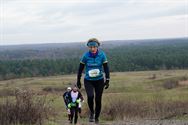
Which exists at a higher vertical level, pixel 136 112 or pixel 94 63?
pixel 94 63

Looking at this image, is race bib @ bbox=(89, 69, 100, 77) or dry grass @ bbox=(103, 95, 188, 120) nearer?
race bib @ bbox=(89, 69, 100, 77)

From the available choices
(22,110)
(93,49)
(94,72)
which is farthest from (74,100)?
(22,110)

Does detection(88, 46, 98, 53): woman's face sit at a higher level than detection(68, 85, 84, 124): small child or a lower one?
higher

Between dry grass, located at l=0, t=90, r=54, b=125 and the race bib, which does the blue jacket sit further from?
dry grass, located at l=0, t=90, r=54, b=125

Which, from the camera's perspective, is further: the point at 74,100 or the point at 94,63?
the point at 74,100

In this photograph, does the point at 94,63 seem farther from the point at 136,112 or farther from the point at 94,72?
the point at 136,112

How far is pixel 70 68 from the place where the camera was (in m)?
115

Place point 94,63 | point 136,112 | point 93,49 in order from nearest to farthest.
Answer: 1. point 93,49
2. point 94,63
3. point 136,112

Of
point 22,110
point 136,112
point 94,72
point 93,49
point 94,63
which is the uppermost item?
point 93,49

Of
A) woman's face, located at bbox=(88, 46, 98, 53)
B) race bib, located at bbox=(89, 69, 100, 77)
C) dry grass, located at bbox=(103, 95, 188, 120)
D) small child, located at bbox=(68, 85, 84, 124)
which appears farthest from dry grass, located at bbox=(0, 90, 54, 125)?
Answer: dry grass, located at bbox=(103, 95, 188, 120)

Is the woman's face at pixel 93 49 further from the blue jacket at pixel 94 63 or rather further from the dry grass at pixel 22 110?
the dry grass at pixel 22 110

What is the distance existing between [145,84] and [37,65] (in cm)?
5182

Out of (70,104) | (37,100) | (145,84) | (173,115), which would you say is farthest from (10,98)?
(145,84)

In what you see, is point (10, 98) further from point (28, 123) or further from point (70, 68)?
point (70, 68)
